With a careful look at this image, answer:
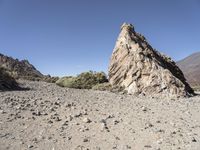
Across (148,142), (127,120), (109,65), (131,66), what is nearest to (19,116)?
(127,120)

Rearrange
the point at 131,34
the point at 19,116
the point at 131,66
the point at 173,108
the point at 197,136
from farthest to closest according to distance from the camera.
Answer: the point at 131,34, the point at 131,66, the point at 173,108, the point at 19,116, the point at 197,136

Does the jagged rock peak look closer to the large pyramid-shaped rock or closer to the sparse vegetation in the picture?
the large pyramid-shaped rock

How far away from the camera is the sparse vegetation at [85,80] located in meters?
22.2

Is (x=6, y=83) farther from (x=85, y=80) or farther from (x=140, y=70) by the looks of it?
(x=140, y=70)

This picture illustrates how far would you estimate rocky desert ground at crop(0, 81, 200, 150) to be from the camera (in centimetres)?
835

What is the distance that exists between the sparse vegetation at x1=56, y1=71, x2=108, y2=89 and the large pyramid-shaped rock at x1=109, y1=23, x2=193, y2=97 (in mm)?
1164

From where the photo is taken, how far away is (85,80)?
2278cm

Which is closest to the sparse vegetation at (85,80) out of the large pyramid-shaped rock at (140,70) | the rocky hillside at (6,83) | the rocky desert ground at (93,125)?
the large pyramid-shaped rock at (140,70)

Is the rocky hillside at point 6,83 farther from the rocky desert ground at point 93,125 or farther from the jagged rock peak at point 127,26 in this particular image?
the jagged rock peak at point 127,26

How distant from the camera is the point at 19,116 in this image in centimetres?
1034

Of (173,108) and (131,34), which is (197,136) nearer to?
(173,108)

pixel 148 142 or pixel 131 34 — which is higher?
pixel 131 34

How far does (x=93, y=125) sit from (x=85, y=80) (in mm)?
12902

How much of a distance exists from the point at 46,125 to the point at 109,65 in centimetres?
1339
